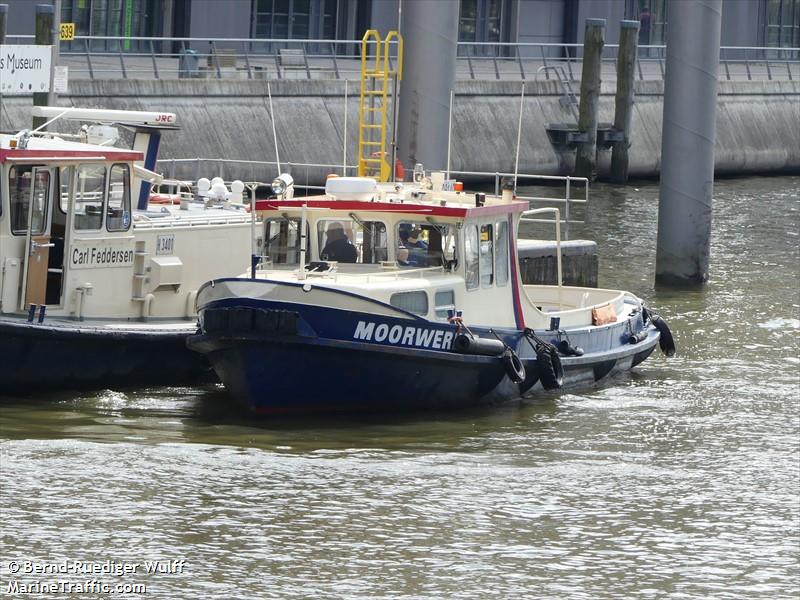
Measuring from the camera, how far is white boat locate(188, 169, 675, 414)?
56.4ft

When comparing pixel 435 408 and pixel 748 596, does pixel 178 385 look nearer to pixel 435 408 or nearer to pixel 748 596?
pixel 435 408

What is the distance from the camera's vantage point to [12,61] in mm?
23000

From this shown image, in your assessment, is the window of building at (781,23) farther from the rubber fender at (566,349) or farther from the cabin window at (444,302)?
the cabin window at (444,302)

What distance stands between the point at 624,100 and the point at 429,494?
31447mm

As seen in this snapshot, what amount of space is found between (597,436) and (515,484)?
7.85 feet

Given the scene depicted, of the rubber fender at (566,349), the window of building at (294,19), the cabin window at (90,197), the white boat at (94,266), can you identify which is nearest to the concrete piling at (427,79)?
the white boat at (94,266)

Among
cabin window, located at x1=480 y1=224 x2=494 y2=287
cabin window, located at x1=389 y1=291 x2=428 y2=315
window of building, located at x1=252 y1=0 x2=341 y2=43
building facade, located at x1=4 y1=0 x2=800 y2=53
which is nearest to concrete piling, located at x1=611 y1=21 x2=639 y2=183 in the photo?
building facade, located at x1=4 y1=0 x2=800 y2=53

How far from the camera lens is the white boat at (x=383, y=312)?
1719 cm

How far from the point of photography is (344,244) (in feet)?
60.4

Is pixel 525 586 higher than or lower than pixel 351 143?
lower

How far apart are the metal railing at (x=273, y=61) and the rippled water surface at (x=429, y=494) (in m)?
15.4

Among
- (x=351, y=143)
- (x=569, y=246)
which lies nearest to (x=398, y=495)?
(x=569, y=246)

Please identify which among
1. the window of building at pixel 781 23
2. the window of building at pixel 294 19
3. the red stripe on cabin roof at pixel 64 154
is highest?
the window of building at pixel 781 23

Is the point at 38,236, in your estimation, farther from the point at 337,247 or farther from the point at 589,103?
the point at 589,103
